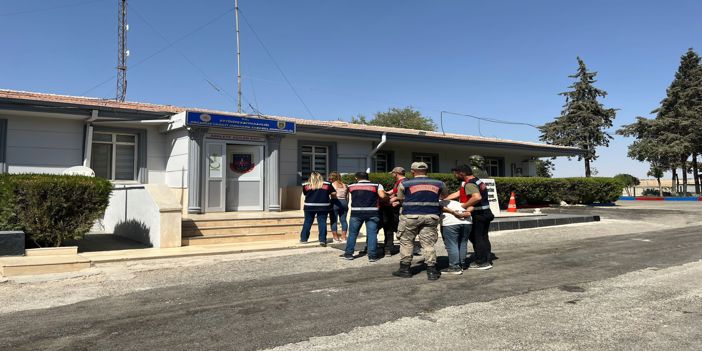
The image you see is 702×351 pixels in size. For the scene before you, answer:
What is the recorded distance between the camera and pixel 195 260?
8.23m

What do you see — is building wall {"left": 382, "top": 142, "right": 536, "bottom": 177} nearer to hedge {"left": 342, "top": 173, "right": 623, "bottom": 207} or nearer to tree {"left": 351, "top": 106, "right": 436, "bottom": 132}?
hedge {"left": 342, "top": 173, "right": 623, "bottom": 207}

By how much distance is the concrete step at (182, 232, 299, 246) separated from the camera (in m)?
9.96

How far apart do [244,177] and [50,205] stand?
591cm

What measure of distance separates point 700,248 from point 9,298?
11.7 metres

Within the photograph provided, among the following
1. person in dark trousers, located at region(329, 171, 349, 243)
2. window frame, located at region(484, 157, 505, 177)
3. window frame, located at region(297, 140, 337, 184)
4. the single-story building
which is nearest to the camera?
person in dark trousers, located at region(329, 171, 349, 243)

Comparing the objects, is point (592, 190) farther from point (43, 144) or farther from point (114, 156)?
point (43, 144)

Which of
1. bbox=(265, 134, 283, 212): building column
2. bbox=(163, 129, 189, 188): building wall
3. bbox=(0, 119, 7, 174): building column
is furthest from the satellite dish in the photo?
bbox=(265, 134, 283, 212): building column

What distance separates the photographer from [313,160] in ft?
53.6

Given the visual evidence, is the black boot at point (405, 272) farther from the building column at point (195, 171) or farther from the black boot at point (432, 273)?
the building column at point (195, 171)

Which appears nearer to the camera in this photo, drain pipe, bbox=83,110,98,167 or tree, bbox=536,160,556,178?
drain pipe, bbox=83,110,98,167

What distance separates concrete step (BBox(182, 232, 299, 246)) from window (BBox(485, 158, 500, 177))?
15.8 m

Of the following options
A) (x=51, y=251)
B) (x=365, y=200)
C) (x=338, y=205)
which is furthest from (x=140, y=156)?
(x=365, y=200)

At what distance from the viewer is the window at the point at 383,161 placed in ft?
64.2

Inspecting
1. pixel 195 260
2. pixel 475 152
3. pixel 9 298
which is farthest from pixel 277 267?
pixel 475 152
